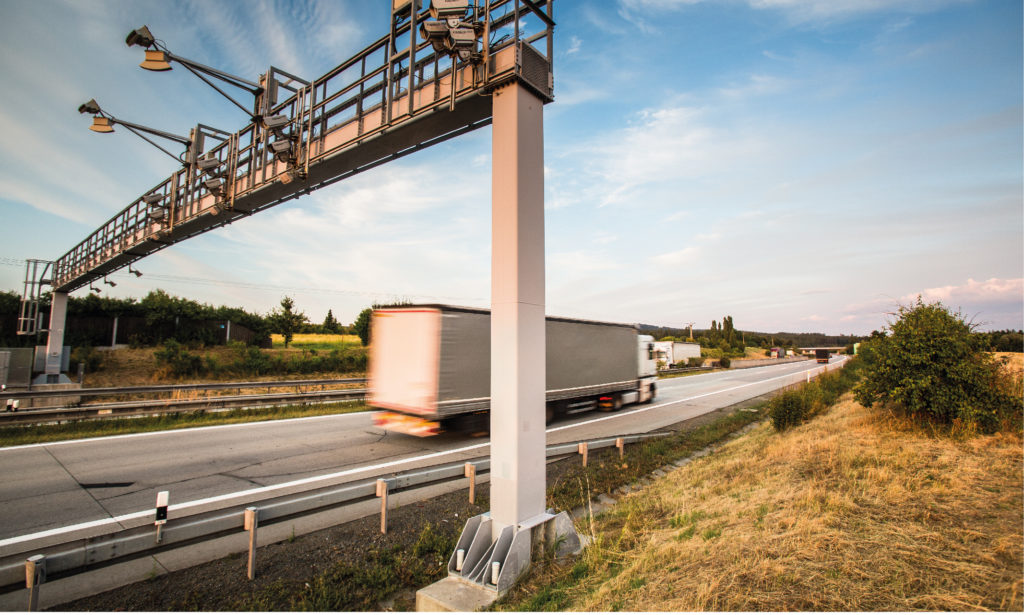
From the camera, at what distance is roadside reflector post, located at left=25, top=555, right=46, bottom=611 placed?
329cm

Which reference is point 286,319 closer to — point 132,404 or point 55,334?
point 55,334

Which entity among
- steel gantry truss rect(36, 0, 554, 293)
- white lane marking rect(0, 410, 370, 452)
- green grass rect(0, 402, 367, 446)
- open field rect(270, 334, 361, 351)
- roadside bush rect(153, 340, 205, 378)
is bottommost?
white lane marking rect(0, 410, 370, 452)

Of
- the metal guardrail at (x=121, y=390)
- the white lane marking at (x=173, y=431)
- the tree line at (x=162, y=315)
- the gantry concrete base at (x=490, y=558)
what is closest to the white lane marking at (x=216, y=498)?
the gantry concrete base at (x=490, y=558)

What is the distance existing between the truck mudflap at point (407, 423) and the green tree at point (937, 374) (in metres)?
9.47

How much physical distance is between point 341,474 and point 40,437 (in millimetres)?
8577

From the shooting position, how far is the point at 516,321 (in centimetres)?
460

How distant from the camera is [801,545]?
4172 millimetres

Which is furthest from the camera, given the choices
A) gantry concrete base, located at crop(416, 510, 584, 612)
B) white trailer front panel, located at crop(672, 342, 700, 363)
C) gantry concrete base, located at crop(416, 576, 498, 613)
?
white trailer front panel, located at crop(672, 342, 700, 363)

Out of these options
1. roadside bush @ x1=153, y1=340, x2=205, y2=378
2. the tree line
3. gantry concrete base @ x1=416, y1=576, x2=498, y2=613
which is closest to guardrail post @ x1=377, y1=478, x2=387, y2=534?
gantry concrete base @ x1=416, y1=576, x2=498, y2=613

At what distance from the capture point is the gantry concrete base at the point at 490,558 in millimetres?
3990

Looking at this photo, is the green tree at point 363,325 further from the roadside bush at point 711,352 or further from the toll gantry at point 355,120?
the roadside bush at point 711,352

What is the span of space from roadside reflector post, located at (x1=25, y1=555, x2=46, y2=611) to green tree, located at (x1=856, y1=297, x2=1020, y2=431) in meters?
12.2

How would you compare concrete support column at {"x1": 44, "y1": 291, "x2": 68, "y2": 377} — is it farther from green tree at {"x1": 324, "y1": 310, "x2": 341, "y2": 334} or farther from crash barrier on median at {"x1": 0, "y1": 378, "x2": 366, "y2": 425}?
green tree at {"x1": 324, "y1": 310, "x2": 341, "y2": 334}

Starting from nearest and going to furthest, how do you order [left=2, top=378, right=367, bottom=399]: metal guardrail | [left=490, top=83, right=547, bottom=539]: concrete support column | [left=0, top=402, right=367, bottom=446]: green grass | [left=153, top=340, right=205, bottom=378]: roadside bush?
[left=490, top=83, right=547, bottom=539]: concrete support column, [left=0, top=402, right=367, bottom=446]: green grass, [left=2, top=378, right=367, bottom=399]: metal guardrail, [left=153, top=340, right=205, bottom=378]: roadside bush
